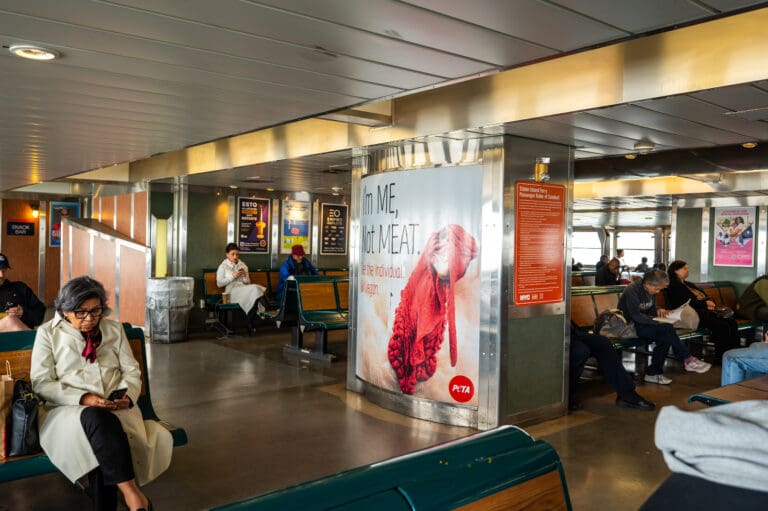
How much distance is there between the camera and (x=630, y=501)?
14.1 feet

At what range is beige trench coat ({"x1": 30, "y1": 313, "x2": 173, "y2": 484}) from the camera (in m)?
3.46

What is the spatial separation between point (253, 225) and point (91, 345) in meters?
9.37

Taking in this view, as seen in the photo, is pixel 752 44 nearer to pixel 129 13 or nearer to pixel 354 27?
pixel 354 27

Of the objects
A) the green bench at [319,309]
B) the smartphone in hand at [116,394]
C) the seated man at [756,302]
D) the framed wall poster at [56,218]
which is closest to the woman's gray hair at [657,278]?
the seated man at [756,302]

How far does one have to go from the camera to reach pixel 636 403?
683 cm

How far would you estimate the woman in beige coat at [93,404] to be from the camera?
3439 mm

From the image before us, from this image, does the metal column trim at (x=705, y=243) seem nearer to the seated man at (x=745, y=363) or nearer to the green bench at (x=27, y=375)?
the seated man at (x=745, y=363)

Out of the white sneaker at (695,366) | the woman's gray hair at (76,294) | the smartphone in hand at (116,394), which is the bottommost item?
the white sneaker at (695,366)

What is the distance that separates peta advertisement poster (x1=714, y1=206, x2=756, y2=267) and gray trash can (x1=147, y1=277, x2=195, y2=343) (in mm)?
10348

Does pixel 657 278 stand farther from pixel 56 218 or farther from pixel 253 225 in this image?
pixel 56 218

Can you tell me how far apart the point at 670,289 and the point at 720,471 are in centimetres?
924

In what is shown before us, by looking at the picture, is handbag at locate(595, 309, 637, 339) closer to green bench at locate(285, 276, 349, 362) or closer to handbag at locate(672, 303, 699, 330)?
handbag at locate(672, 303, 699, 330)

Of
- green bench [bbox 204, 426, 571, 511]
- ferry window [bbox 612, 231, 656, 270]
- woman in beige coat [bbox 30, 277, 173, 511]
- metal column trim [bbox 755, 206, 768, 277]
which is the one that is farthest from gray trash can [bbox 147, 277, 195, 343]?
ferry window [bbox 612, 231, 656, 270]

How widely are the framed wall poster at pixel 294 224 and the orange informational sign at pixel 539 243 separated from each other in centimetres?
813
